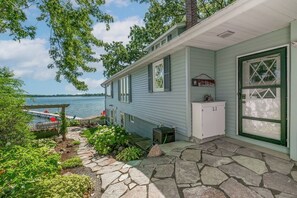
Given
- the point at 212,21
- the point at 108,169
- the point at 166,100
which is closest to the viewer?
the point at 212,21

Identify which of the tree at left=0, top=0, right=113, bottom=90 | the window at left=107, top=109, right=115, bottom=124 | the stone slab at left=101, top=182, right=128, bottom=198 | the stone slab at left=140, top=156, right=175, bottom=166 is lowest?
the window at left=107, top=109, right=115, bottom=124

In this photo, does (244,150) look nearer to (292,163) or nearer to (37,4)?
(292,163)

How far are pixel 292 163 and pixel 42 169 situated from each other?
435cm

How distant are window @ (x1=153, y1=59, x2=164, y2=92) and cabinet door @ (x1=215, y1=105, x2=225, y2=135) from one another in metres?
2.38

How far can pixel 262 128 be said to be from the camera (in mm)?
4176

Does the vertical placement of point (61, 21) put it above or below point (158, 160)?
above

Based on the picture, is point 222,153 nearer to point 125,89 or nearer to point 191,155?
point 191,155

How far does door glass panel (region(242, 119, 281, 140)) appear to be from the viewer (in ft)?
12.7

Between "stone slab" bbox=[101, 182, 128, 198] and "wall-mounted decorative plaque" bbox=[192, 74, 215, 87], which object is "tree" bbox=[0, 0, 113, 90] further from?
"stone slab" bbox=[101, 182, 128, 198]

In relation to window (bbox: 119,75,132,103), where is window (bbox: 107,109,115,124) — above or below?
below

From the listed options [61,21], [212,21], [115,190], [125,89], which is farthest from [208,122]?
[125,89]

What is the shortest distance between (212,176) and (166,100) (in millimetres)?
3578

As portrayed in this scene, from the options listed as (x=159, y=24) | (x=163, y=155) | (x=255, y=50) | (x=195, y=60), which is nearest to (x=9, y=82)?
(x=163, y=155)

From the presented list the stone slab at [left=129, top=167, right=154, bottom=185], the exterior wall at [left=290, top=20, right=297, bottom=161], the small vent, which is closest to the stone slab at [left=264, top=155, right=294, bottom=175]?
the exterior wall at [left=290, top=20, right=297, bottom=161]
